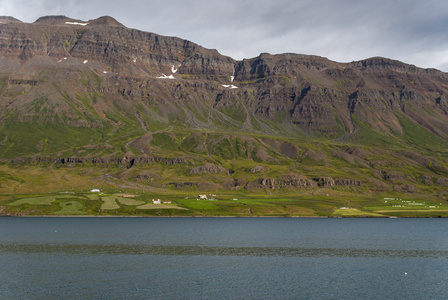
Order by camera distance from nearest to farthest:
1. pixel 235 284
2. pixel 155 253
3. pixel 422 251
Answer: pixel 235 284
pixel 155 253
pixel 422 251

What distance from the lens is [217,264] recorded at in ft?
301

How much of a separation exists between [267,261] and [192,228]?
73868 millimetres

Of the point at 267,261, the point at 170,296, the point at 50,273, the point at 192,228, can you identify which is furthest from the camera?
the point at 192,228

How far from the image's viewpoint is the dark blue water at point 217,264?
6900 centimetres

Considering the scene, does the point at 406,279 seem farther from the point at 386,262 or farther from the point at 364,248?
the point at 364,248

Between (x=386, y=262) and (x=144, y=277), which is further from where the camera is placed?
(x=386, y=262)

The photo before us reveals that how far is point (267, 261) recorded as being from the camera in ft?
320

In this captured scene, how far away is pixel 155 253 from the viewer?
104938 millimetres

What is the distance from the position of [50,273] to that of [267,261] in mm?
47474

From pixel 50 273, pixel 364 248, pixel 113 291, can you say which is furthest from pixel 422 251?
pixel 50 273

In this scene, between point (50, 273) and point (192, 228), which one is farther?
point (192, 228)

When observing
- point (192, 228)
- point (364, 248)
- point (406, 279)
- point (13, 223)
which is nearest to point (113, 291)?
point (406, 279)

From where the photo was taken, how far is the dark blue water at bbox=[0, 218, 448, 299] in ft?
226

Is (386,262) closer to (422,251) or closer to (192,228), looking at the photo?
(422,251)
